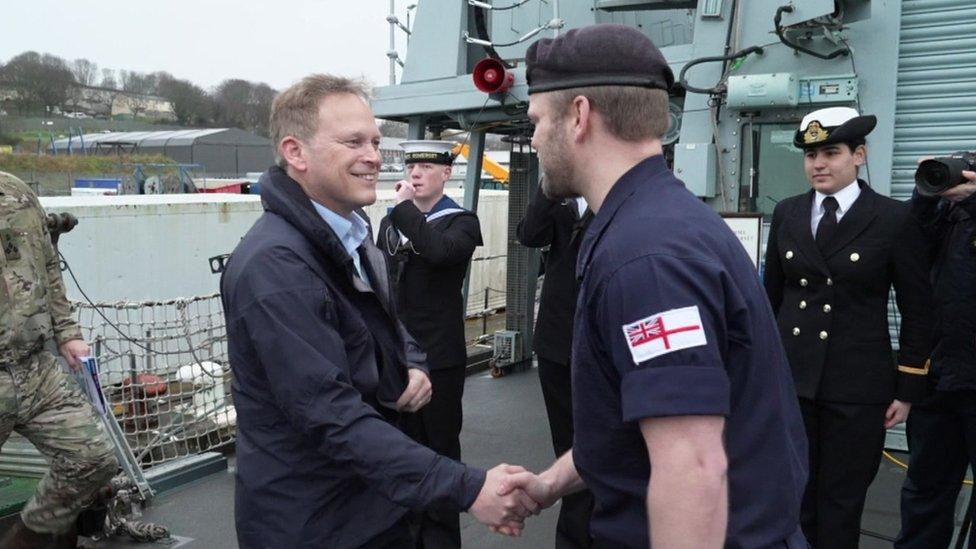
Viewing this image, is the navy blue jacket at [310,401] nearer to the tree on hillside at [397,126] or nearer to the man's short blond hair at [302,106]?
the man's short blond hair at [302,106]

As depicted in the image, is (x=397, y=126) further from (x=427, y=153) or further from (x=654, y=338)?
(x=654, y=338)

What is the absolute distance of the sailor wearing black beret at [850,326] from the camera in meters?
3.29

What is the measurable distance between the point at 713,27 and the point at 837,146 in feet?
7.73

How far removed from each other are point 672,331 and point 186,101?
237 ft

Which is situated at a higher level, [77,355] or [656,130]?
[656,130]

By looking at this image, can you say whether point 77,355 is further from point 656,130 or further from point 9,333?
point 656,130

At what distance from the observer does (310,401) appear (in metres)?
1.94

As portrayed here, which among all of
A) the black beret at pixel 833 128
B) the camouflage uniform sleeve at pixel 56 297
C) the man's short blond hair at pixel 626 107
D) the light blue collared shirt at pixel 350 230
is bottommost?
the camouflage uniform sleeve at pixel 56 297

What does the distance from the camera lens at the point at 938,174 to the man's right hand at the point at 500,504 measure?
212 centimetres

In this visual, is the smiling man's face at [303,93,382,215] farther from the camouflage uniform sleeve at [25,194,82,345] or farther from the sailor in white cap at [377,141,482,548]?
the camouflage uniform sleeve at [25,194,82,345]

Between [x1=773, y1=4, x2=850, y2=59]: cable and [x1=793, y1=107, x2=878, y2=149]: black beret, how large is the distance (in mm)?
1677

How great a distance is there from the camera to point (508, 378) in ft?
26.5

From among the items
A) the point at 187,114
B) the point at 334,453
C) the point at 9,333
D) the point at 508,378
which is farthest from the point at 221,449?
the point at 187,114

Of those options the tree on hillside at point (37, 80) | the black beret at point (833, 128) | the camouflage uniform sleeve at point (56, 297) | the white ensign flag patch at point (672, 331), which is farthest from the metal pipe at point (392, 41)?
the tree on hillside at point (37, 80)
